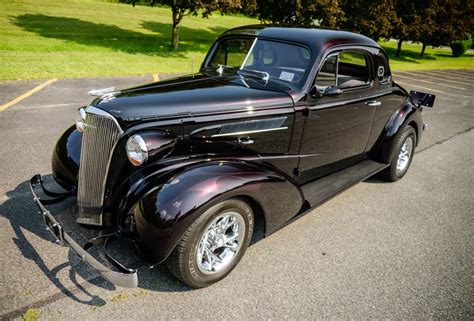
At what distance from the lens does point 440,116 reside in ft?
31.2

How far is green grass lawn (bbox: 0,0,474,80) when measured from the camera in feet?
34.5

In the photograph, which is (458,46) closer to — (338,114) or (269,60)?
(338,114)

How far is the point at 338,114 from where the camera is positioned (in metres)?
3.91

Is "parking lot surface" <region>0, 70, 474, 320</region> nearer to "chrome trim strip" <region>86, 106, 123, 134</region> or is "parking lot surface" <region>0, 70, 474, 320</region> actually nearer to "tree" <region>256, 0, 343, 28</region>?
"chrome trim strip" <region>86, 106, 123, 134</region>

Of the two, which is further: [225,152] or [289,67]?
[289,67]

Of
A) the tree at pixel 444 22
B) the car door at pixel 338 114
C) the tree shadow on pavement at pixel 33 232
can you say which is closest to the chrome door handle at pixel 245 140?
the car door at pixel 338 114

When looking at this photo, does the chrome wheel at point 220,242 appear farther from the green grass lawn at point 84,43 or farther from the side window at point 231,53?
the green grass lawn at point 84,43

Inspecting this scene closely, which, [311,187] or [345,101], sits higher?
[345,101]

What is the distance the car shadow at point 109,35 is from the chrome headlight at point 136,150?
12.4 meters

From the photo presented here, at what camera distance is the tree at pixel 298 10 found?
16531 millimetres

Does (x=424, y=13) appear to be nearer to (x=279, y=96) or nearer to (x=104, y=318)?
(x=279, y=96)

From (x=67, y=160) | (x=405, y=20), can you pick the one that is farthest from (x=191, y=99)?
(x=405, y=20)

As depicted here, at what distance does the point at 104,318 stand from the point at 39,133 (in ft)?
13.8

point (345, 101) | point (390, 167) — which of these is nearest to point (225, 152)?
point (345, 101)
